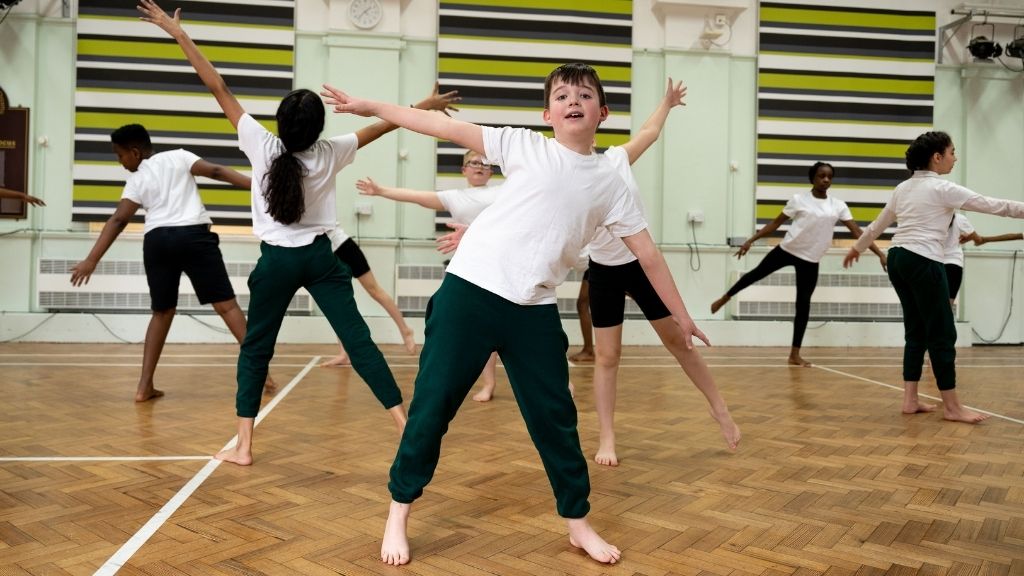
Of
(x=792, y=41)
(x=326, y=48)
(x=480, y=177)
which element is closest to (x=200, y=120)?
(x=326, y=48)

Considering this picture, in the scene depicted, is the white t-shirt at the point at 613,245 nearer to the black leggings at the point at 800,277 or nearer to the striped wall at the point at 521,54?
the black leggings at the point at 800,277

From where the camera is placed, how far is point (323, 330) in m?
8.48

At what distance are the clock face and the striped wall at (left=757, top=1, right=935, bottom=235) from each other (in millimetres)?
4393

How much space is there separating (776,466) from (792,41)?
732 cm

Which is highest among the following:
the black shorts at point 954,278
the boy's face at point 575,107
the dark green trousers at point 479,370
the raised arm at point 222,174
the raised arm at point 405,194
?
the raised arm at point 222,174

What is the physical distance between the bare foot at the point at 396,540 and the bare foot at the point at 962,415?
3603 mm

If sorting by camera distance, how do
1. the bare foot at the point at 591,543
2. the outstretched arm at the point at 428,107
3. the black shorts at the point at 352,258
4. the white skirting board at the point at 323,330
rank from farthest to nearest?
1. the white skirting board at the point at 323,330
2. the black shorts at the point at 352,258
3. the outstretched arm at the point at 428,107
4. the bare foot at the point at 591,543

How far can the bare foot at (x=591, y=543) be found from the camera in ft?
7.35

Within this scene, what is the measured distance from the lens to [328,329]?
846 cm

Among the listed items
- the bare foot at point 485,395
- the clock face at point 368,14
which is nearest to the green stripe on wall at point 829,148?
the clock face at point 368,14

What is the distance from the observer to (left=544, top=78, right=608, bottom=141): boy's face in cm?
223

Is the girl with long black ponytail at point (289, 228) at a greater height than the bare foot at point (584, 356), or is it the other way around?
the girl with long black ponytail at point (289, 228)

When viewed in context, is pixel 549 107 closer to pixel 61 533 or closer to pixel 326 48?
pixel 61 533

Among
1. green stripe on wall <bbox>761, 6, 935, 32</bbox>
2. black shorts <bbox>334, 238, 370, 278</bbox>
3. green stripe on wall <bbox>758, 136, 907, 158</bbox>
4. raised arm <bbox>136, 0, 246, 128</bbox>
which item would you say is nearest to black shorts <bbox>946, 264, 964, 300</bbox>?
green stripe on wall <bbox>758, 136, 907, 158</bbox>
